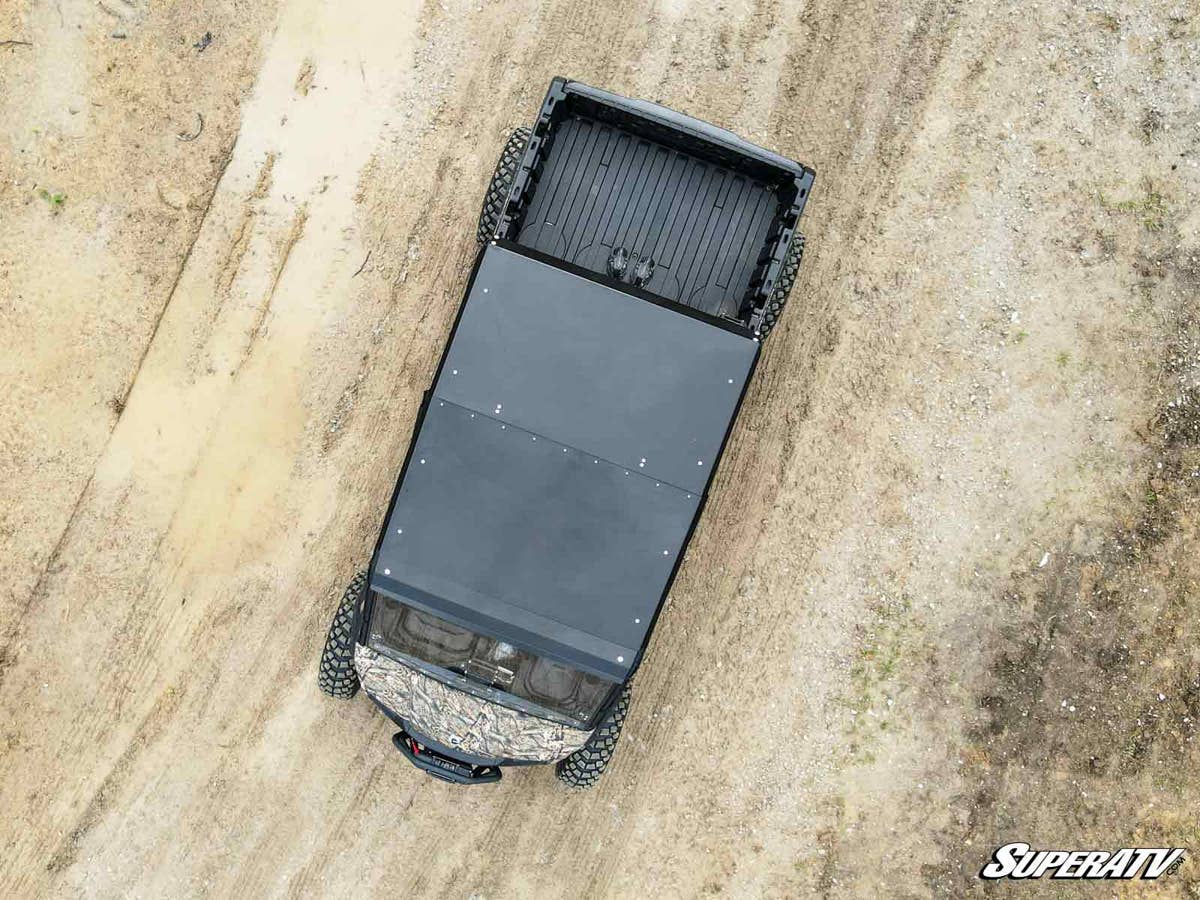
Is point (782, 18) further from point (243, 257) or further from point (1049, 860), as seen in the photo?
point (1049, 860)

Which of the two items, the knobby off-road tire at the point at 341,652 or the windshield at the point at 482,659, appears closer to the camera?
the windshield at the point at 482,659

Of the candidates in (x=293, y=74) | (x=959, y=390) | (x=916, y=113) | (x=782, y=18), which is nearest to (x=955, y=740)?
(x=959, y=390)

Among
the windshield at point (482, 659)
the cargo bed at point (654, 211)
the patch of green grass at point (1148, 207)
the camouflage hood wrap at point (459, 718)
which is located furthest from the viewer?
the patch of green grass at point (1148, 207)

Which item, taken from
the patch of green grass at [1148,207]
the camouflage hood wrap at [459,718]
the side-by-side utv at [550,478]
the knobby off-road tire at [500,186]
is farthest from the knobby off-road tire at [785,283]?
the camouflage hood wrap at [459,718]

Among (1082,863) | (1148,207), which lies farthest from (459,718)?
(1148,207)

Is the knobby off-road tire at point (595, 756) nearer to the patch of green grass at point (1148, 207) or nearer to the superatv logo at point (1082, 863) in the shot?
the superatv logo at point (1082, 863)
